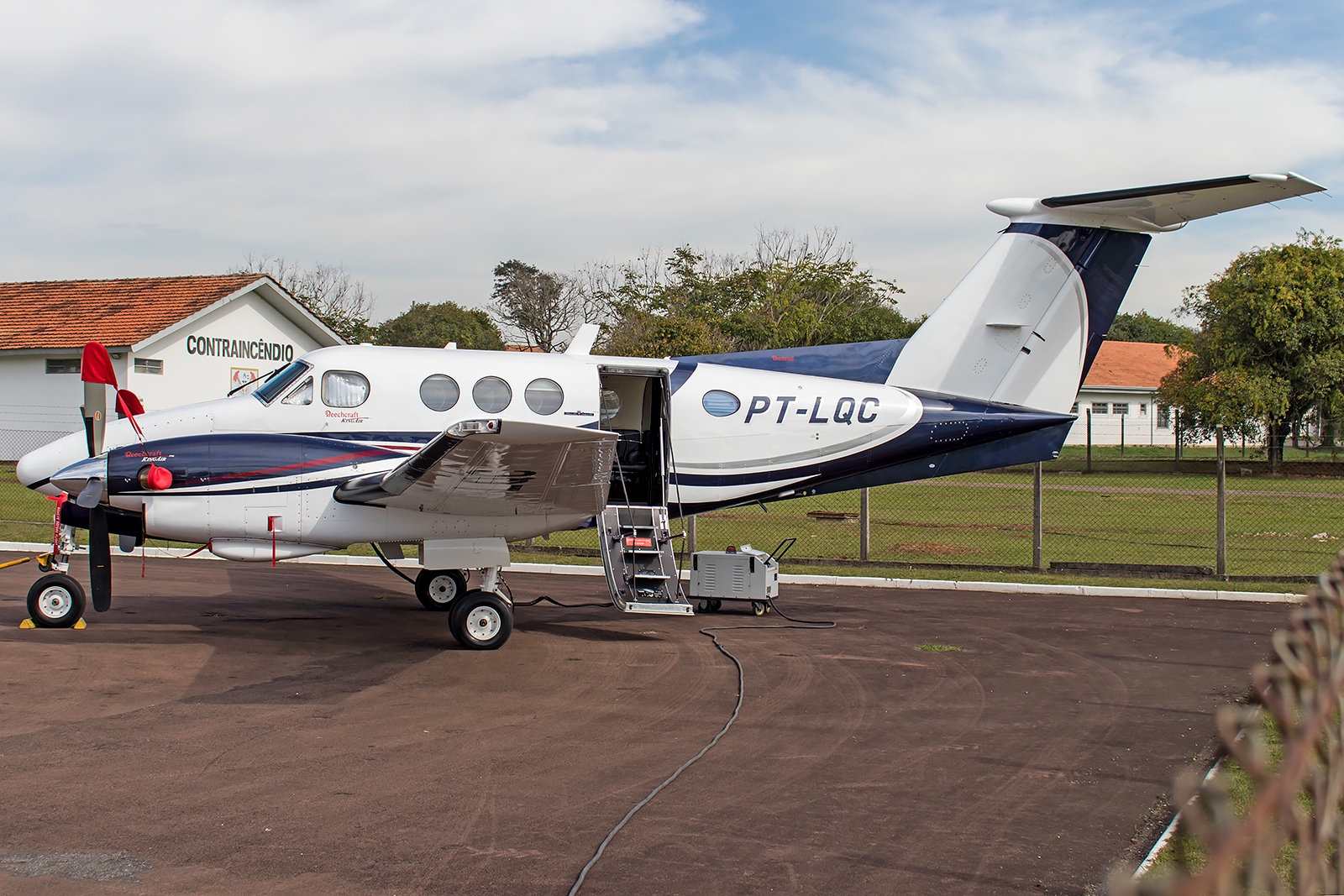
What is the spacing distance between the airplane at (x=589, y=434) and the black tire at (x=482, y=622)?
0.02 m

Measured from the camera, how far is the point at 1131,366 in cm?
6275

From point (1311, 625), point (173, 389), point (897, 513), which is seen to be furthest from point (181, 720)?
point (173, 389)

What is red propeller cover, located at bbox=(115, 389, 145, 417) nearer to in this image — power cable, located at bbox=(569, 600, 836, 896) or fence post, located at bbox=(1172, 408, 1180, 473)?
power cable, located at bbox=(569, 600, 836, 896)

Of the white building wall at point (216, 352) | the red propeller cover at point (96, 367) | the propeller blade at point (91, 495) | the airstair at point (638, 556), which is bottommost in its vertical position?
the airstair at point (638, 556)

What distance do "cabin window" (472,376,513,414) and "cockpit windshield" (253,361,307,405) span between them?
1.78 meters

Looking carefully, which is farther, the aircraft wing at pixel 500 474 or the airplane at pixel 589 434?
the airplane at pixel 589 434

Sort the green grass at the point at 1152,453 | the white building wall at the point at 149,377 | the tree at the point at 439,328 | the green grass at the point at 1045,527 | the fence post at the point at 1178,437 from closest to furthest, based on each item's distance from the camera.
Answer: the green grass at the point at 1045,527, the white building wall at the point at 149,377, the fence post at the point at 1178,437, the green grass at the point at 1152,453, the tree at the point at 439,328

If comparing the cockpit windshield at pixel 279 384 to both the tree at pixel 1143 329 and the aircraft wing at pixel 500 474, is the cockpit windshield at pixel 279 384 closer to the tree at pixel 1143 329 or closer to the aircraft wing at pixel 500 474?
the aircraft wing at pixel 500 474

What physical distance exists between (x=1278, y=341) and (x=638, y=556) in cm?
3328

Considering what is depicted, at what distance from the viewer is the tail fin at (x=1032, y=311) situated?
1184 centimetres

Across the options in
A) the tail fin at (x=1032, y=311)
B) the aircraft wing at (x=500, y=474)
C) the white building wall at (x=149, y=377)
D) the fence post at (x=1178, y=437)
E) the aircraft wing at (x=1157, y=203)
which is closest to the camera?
the aircraft wing at (x=500, y=474)

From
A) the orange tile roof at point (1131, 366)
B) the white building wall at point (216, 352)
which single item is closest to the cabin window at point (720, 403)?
the white building wall at point (216, 352)

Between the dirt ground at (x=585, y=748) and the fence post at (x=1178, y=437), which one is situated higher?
the fence post at (x=1178, y=437)

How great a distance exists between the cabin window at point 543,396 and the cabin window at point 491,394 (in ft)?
0.64
